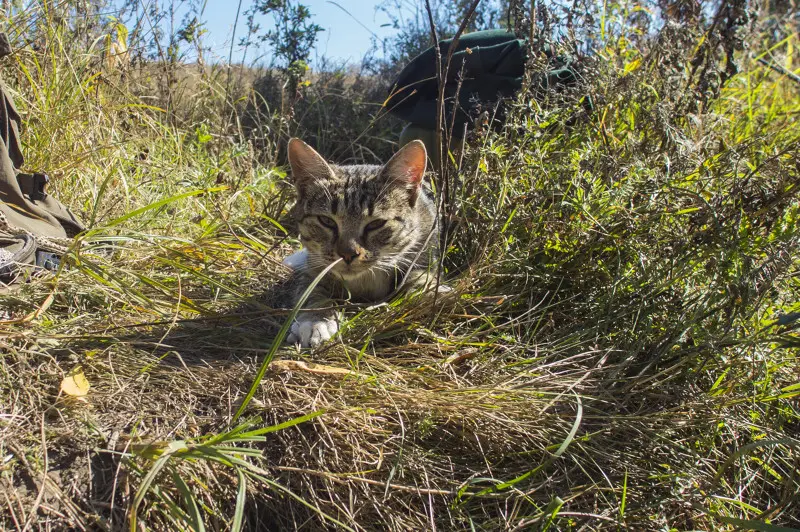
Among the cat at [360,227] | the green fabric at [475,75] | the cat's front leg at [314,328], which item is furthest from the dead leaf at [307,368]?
the green fabric at [475,75]

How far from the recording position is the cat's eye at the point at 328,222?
255 centimetres

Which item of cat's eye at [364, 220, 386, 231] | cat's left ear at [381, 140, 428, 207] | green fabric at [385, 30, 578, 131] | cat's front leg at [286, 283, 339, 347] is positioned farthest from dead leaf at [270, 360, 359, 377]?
green fabric at [385, 30, 578, 131]

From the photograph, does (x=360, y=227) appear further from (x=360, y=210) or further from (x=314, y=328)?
(x=314, y=328)

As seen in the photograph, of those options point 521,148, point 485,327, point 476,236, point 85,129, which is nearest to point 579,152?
point 521,148

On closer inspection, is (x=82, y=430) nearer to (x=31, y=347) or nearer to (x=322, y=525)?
(x=31, y=347)

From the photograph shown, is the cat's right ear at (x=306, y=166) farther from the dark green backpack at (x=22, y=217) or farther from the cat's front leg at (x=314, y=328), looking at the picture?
the dark green backpack at (x=22, y=217)

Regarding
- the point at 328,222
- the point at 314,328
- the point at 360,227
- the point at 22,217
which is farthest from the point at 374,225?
the point at 22,217

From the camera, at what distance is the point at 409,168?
251cm

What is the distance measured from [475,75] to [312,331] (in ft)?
5.89

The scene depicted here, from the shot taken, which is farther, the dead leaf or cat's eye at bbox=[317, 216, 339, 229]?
cat's eye at bbox=[317, 216, 339, 229]

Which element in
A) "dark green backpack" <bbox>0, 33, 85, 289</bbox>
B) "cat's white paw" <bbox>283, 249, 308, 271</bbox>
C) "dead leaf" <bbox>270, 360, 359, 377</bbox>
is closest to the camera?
"dead leaf" <bbox>270, 360, 359, 377</bbox>

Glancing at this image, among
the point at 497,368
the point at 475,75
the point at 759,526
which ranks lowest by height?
the point at 759,526

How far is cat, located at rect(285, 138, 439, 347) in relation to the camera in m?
2.44

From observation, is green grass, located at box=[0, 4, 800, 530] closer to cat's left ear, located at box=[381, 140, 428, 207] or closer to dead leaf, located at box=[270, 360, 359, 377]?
dead leaf, located at box=[270, 360, 359, 377]
